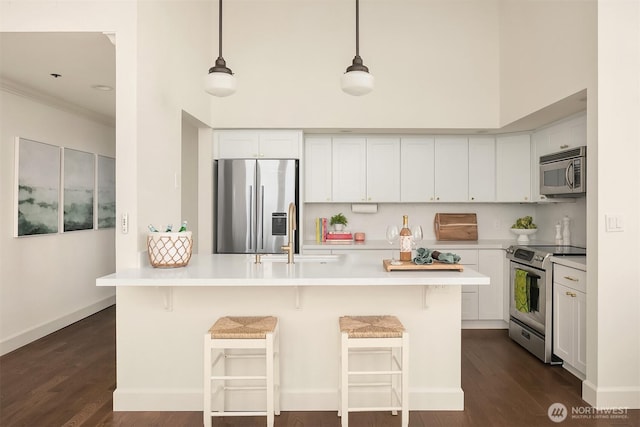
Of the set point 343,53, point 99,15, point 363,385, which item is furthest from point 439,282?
point 343,53

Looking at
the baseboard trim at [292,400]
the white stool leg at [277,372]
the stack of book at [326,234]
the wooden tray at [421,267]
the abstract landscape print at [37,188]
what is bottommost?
the baseboard trim at [292,400]

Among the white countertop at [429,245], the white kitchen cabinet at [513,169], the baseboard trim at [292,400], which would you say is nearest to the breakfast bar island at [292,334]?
the baseboard trim at [292,400]

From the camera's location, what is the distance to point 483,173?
506 centimetres

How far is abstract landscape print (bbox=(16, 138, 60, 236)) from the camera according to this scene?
4125 mm

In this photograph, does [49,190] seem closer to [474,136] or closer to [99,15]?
[99,15]

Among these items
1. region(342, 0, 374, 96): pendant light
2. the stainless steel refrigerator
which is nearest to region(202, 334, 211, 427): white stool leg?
region(342, 0, 374, 96): pendant light

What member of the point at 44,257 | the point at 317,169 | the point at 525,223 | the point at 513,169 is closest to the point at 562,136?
the point at 513,169

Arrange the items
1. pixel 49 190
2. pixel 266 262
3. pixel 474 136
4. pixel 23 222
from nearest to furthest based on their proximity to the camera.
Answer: pixel 266 262
pixel 23 222
pixel 49 190
pixel 474 136

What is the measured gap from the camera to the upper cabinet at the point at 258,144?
186 inches

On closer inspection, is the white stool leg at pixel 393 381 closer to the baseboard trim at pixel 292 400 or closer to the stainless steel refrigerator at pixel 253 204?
the baseboard trim at pixel 292 400

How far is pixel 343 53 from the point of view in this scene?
4.68 metres

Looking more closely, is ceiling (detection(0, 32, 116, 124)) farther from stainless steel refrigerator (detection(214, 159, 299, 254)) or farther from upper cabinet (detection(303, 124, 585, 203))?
upper cabinet (detection(303, 124, 585, 203))

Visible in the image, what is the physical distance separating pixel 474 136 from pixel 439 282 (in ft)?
10.4

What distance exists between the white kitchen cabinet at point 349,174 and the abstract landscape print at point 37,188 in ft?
9.85
